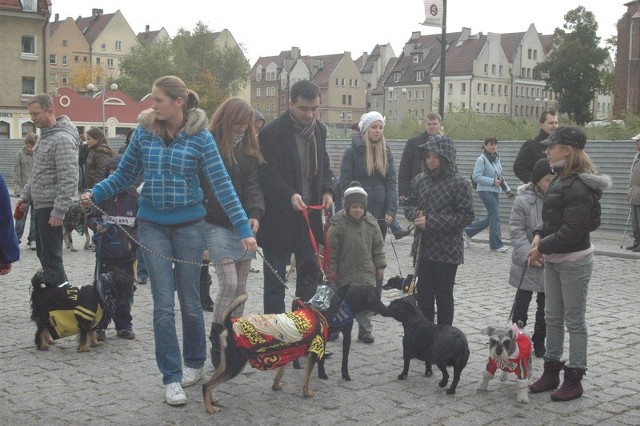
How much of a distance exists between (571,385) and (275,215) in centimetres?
249

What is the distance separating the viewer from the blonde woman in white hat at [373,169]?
922 centimetres

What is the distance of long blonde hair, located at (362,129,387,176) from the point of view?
9.22m

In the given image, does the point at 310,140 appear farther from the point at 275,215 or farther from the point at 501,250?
the point at 501,250

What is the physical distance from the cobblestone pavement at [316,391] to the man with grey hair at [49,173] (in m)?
0.79

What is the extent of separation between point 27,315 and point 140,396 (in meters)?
3.37

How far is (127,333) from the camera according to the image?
7938 mm

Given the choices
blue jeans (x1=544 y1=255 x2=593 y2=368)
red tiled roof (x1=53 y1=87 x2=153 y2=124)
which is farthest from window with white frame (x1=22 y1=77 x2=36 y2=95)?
blue jeans (x1=544 y1=255 x2=593 y2=368)

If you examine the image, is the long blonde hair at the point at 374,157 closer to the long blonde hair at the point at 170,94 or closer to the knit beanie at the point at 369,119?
the knit beanie at the point at 369,119

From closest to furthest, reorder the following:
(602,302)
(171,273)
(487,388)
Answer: (171,273), (487,388), (602,302)

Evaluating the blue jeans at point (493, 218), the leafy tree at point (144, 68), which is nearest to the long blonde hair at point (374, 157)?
the blue jeans at point (493, 218)

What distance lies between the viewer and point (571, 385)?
6152 millimetres

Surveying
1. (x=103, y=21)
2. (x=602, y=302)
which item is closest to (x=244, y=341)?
(x=602, y=302)

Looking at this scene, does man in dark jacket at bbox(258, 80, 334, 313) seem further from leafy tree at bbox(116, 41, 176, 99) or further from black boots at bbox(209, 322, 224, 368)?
leafy tree at bbox(116, 41, 176, 99)

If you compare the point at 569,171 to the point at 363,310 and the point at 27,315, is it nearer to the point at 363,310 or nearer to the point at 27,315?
the point at 363,310
